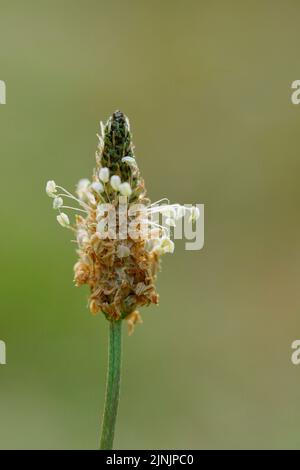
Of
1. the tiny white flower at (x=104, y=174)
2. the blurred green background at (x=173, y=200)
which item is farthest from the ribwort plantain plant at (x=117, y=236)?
the blurred green background at (x=173, y=200)

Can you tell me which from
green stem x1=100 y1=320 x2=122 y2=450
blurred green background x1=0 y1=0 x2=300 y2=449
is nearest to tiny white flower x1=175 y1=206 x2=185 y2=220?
green stem x1=100 y1=320 x2=122 y2=450

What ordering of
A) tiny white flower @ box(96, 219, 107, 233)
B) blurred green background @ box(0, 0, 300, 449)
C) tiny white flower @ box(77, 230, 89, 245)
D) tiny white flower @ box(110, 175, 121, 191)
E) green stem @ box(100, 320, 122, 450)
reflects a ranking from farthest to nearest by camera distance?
blurred green background @ box(0, 0, 300, 449) → tiny white flower @ box(77, 230, 89, 245) → tiny white flower @ box(96, 219, 107, 233) → tiny white flower @ box(110, 175, 121, 191) → green stem @ box(100, 320, 122, 450)

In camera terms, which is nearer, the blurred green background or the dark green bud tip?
the dark green bud tip

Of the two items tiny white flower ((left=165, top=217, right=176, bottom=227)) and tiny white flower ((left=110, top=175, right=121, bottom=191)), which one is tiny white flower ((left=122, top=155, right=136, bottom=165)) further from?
tiny white flower ((left=165, top=217, right=176, bottom=227))

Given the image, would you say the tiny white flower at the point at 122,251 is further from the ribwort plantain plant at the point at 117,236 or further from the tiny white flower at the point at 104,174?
the tiny white flower at the point at 104,174

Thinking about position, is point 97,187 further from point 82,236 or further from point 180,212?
point 180,212

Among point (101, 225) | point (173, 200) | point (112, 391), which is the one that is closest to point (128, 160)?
point (101, 225)

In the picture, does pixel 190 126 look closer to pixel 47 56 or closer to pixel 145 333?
pixel 47 56

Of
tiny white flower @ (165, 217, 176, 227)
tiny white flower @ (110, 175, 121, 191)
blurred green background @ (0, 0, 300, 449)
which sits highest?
blurred green background @ (0, 0, 300, 449)
